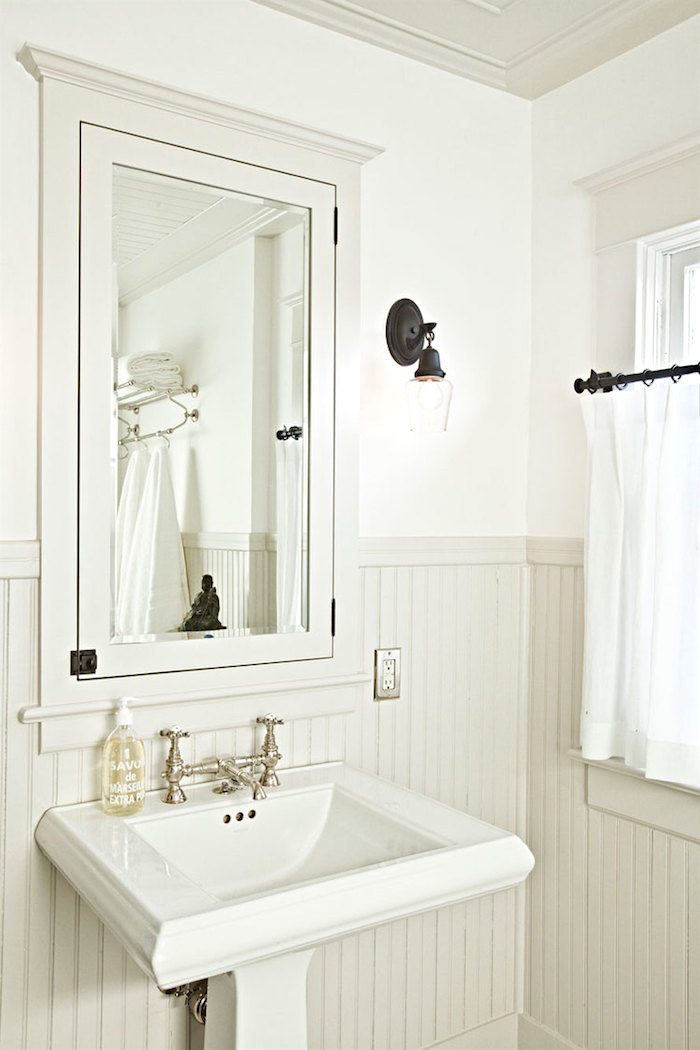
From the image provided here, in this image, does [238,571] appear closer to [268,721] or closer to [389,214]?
[268,721]

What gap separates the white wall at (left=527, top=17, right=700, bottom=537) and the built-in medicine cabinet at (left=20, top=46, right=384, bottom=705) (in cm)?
57

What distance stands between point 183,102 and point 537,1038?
2330mm

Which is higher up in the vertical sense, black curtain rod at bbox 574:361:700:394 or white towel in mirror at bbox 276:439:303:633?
black curtain rod at bbox 574:361:700:394

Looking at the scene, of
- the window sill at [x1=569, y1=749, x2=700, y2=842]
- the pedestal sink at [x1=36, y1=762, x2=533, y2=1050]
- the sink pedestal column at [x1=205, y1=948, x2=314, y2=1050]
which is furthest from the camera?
the window sill at [x1=569, y1=749, x2=700, y2=842]

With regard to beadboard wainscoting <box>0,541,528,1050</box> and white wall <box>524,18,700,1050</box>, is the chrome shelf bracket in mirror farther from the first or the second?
white wall <box>524,18,700,1050</box>

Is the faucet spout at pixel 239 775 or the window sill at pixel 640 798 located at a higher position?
the faucet spout at pixel 239 775

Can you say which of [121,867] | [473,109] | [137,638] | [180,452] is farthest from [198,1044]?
[473,109]

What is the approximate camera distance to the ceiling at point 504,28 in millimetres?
2051

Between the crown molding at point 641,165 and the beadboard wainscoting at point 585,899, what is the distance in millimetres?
931

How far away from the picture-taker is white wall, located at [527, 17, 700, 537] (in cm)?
217

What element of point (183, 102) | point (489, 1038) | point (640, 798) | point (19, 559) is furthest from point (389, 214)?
point (489, 1038)

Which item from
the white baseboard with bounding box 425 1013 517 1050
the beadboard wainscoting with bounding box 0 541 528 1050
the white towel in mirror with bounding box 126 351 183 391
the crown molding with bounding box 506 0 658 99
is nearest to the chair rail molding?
the beadboard wainscoting with bounding box 0 541 528 1050

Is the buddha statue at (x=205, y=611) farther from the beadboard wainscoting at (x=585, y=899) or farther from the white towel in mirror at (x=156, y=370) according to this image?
the beadboard wainscoting at (x=585, y=899)

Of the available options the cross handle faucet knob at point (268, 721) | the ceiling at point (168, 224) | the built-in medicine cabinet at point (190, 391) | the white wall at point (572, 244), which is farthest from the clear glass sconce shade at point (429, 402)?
the cross handle faucet knob at point (268, 721)
